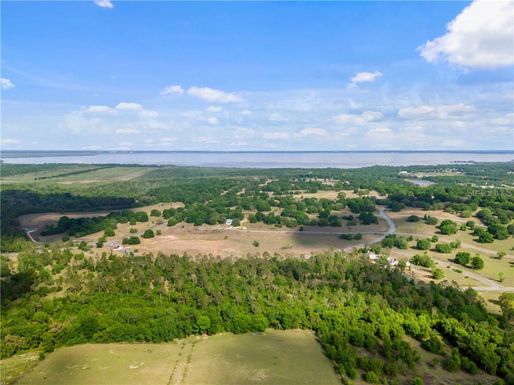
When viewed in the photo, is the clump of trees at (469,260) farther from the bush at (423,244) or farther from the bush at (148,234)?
the bush at (148,234)

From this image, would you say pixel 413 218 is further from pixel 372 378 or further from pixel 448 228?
pixel 372 378

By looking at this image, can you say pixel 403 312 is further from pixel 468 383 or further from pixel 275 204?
pixel 275 204

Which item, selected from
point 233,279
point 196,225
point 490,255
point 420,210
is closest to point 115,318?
point 233,279

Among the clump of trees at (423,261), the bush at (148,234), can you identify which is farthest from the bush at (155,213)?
the clump of trees at (423,261)

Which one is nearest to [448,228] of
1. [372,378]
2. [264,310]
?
[264,310]

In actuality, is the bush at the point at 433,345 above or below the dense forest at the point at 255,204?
below

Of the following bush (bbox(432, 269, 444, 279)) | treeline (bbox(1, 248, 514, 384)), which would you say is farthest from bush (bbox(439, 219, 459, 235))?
treeline (bbox(1, 248, 514, 384))
